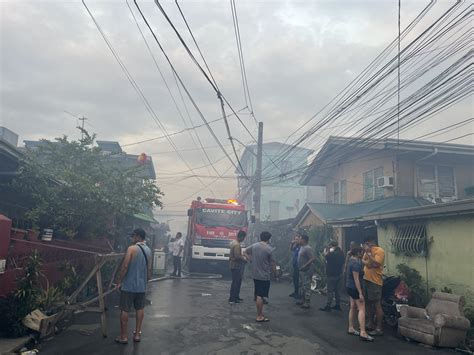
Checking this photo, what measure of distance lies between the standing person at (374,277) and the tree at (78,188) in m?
6.75

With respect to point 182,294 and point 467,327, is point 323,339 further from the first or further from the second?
point 182,294

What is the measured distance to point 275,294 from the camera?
12203mm

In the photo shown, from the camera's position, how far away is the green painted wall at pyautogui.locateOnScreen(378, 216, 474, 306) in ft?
25.0

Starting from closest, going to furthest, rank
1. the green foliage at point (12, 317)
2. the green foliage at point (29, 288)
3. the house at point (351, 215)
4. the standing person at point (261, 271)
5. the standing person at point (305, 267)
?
the green foliage at point (12, 317)
the green foliage at point (29, 288)
the standing person at point (261, 271)
the standing person at point (305, 267)
the house at point (351, 215)

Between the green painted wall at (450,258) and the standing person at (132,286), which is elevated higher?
the green painted wall at (450,258)

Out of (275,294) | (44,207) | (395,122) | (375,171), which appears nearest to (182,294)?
(275,294)

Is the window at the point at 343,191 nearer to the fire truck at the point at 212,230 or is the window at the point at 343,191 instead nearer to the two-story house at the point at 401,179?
the two-story house at the point at 401,179

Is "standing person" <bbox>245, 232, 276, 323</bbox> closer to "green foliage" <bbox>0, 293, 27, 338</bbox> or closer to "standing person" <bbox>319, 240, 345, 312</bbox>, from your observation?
"standing person" <bbox>319, 240, 345, 312</bbox>

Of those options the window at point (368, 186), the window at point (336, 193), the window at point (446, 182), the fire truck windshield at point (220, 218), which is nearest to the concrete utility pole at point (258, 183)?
the fire truck windshield at point (220, 218)

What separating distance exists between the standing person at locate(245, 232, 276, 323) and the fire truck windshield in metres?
8.59

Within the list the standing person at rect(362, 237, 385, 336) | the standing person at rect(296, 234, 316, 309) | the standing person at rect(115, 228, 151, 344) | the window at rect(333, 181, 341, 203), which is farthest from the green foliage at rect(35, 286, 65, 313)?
the window at rect(333, 181, 341, 203)

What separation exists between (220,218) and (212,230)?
0.71 meters

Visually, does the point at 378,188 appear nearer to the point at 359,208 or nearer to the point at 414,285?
the point at 359,208

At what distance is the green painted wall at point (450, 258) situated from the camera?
761 cm
